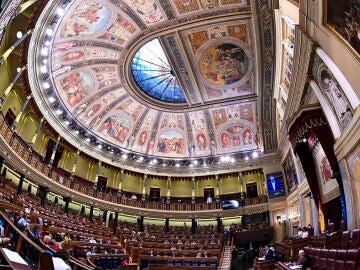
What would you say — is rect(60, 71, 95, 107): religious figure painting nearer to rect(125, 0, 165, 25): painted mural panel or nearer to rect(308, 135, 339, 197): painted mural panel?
rect(125, 0, 165, 25): painted mural panel

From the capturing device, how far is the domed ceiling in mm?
14227

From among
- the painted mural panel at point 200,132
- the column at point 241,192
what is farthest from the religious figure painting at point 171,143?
the column at point 241,192

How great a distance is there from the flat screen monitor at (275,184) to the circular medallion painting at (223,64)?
7.71 meters

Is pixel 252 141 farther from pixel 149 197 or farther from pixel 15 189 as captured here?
pixel 15 189

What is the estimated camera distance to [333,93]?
764cm

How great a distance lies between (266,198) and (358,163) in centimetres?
1429

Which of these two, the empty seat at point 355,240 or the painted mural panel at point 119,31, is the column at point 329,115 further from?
the painted mural panel at point 119,31

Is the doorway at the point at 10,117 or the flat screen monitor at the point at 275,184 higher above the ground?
the doorway at the point at 10,117

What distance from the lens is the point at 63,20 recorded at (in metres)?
13.2

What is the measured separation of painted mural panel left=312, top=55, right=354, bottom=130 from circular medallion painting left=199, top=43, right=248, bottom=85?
9175 mm

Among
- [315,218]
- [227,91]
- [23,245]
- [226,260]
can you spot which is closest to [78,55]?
[227,91]

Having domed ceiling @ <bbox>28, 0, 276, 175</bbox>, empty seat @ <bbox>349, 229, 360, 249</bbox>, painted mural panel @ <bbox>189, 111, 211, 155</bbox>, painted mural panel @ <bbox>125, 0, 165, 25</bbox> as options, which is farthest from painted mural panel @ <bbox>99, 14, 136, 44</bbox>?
empty seat @ <bbox>349, 229, 360, 249</bbox>

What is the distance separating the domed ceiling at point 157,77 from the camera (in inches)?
560

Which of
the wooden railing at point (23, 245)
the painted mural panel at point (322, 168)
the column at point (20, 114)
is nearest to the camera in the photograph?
the wooden railing at point (23, 245)
